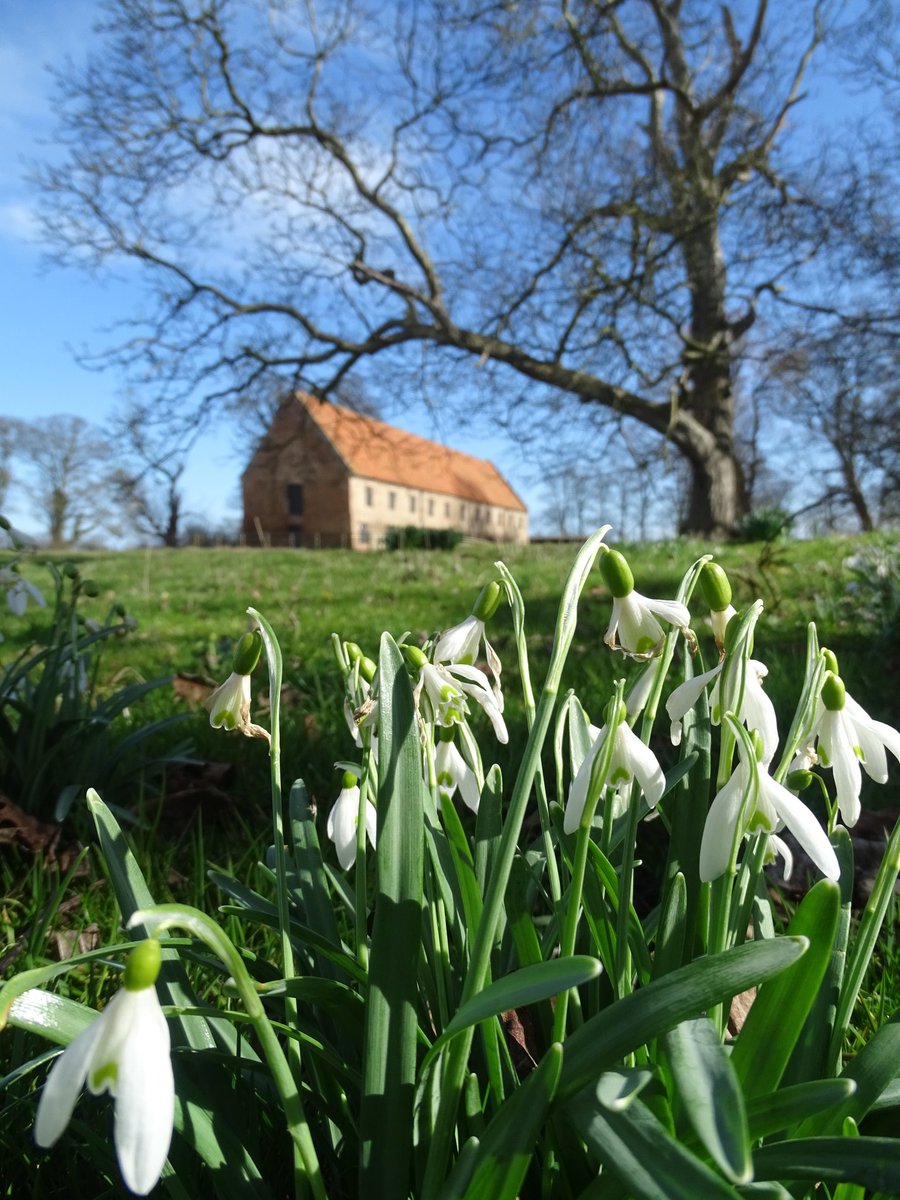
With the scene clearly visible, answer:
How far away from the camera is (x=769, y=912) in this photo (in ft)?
3.54

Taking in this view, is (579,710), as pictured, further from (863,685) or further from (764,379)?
(764,379)

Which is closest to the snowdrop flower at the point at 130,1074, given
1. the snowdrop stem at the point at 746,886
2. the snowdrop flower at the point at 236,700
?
the snowdrop flower at the point at 236,700

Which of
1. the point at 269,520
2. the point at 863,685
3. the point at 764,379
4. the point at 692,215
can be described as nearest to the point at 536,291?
the point at 692,215

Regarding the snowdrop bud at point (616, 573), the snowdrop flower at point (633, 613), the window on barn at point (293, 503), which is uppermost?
the window on barn at point (293, 503)

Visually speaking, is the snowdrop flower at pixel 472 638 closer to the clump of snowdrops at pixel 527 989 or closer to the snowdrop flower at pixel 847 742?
the clump of snowdrops at pixel 527 989

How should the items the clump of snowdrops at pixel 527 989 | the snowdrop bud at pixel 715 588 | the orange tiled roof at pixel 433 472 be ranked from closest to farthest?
the clump of snowdrops at pixel 527 989 < the snowdrop bud at pixel 715 588 < the orange tiled roof at pixel 433 472

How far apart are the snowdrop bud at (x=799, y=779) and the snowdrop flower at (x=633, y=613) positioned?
0.23m

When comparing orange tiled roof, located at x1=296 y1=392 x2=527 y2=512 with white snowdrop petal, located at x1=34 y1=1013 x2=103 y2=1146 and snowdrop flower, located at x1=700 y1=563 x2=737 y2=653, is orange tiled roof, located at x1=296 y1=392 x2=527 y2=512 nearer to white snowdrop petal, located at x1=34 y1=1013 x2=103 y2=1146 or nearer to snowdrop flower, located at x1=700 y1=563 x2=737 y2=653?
snowdrop flower, located at x1=700 y1=563 x2=737 y2=653

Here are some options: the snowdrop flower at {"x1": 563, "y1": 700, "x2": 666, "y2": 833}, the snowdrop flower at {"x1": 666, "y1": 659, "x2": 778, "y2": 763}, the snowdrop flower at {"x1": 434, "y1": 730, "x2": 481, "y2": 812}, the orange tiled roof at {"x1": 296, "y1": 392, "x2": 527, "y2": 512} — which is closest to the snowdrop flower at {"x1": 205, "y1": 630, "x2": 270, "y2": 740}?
the snowdrop flower at {"x1": 434, "y1": 730, "x2": 481, "y2": 812}

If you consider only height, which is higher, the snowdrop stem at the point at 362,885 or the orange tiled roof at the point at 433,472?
the orange tiled roof at the point at 433,472

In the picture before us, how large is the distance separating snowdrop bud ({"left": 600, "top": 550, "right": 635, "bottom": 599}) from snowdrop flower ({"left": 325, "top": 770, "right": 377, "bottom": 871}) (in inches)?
15.9

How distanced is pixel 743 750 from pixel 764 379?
1752 cm

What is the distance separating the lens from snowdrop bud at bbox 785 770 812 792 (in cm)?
93

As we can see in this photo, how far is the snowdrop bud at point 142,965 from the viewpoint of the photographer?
0.53 meters
